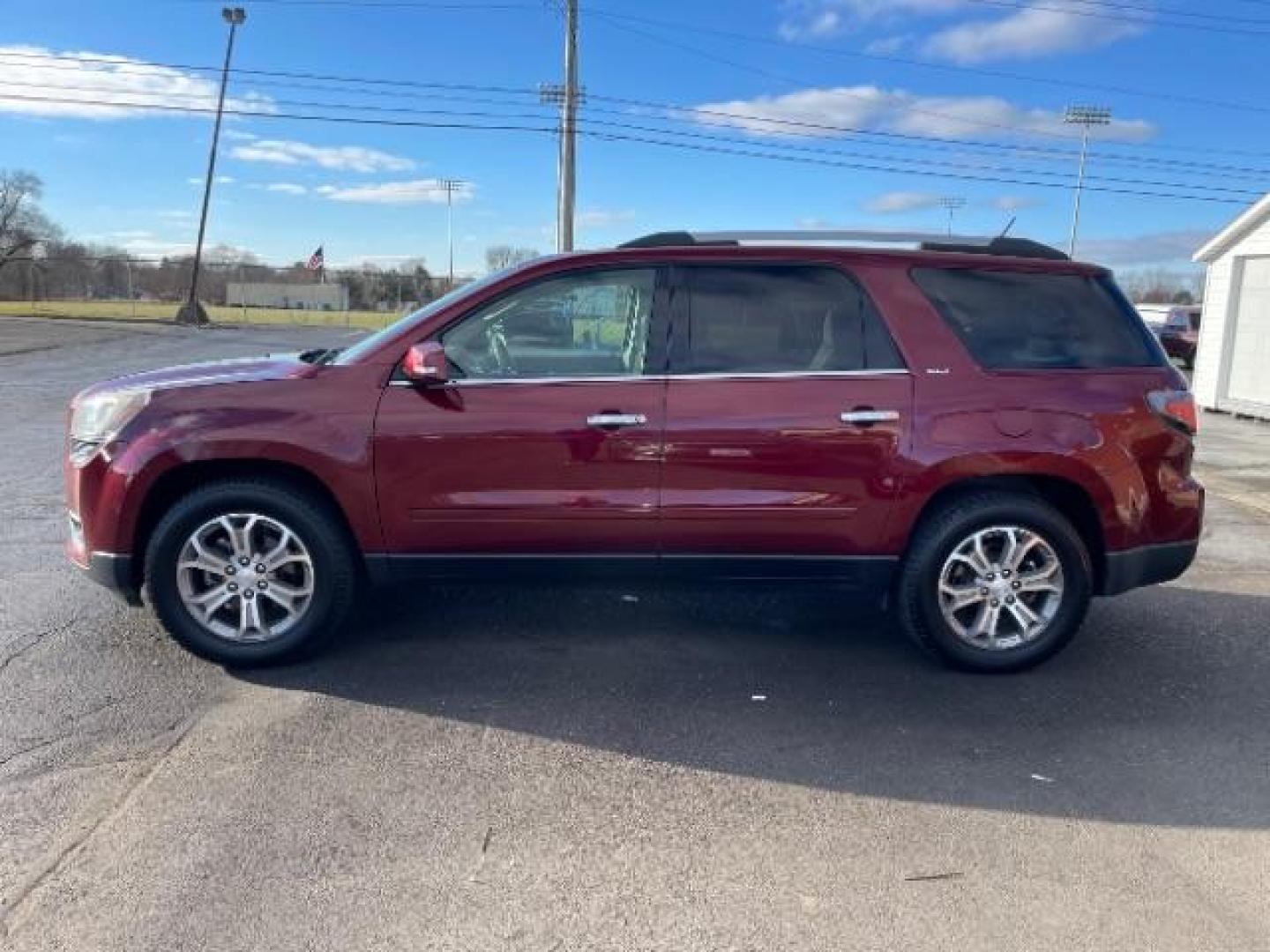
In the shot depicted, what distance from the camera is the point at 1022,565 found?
430 centimetres

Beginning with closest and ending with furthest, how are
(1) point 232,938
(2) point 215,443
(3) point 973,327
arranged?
(1) point 232,938, (2) point 215,443, (3) point 973,327

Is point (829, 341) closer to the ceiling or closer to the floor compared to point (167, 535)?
closer to the ceiling

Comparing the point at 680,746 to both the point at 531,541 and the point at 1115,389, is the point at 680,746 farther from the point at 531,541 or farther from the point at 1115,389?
the point at 1115,389

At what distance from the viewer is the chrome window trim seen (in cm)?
408

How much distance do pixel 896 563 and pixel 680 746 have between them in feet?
4.44

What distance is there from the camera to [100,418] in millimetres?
4133

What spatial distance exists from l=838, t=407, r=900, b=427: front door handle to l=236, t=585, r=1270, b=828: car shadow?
0.79m

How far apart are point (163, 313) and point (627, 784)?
5213 centimetres

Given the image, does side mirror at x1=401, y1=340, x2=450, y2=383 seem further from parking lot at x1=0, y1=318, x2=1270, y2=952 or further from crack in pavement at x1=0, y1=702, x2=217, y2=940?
crack in pavement at x1=0, y1=702, x2=217, y2=940

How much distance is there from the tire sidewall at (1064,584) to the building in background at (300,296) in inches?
2286

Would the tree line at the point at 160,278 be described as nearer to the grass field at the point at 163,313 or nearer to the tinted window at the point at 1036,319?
the grass field at the point at 163,313

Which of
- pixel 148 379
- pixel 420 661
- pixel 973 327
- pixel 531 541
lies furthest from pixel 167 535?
pixel 973 327

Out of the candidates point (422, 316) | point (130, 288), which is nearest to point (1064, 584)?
point (422, 316)

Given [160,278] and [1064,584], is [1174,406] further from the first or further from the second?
[160,278]
